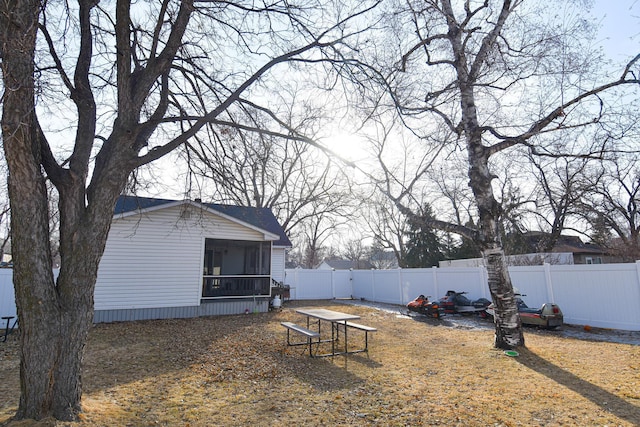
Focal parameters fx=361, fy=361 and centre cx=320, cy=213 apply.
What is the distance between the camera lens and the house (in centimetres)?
1173

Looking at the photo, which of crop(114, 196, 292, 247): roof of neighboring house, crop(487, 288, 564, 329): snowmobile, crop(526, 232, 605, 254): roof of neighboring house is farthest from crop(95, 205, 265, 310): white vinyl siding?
crop(526, 232, 605, 254): roof of neighboring house

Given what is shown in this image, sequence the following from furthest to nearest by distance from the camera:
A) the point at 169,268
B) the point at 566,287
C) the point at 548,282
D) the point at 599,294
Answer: the point at 169,268 → the point at 548,282 → the point at 566,287 → the point at 599,294

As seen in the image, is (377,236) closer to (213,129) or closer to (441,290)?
(441,290)

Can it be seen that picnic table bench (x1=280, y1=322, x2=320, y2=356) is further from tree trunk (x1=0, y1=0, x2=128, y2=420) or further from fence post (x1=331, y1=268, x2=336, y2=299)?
fence post (x1=331, y1=268, x2=336, y2=299)

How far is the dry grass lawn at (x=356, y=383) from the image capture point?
402cm

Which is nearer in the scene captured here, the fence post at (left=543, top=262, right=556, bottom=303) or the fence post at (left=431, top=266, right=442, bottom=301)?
the fence post at (left=543, top=262, right=556, bottom=303)

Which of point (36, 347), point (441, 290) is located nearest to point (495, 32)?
point (36, 347)

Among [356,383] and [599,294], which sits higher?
[599,294]

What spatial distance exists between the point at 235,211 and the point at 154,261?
4.78 meters

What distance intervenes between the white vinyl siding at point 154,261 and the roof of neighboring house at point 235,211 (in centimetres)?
45

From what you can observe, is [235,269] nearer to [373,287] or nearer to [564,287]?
[373,287]

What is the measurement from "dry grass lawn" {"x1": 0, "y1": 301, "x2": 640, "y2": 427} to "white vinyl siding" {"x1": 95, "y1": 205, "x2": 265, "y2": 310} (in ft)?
10.7

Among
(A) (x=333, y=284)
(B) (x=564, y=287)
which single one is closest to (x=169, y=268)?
(A) (x=333, y=284)

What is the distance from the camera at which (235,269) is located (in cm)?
1812
